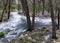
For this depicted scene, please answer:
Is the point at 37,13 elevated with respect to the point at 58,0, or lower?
lower

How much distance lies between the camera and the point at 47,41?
451 inches

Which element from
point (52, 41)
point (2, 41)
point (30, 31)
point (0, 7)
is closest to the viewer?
point (52, 41)

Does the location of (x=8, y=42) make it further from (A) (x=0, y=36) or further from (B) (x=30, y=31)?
(B) (x=30, y=31)

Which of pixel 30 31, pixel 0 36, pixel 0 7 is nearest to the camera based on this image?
pixel 0 36

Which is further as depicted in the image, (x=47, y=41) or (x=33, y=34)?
(x=33, y=34)

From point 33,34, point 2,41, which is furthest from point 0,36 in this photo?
point 33,34

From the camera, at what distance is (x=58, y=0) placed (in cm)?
1550

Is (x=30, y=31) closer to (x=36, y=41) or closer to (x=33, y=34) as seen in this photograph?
(x=33, y=34)

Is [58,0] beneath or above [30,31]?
above

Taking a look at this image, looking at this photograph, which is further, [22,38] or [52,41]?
[22,38]

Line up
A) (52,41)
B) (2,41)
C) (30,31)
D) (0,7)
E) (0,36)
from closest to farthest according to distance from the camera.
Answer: (52,41) → (2,41) → (0,36) → (30,31) → (0,7)

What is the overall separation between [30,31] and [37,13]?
18.6 metres

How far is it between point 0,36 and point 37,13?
2009cm

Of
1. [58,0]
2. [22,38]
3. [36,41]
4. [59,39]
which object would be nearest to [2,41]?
[22,38]
